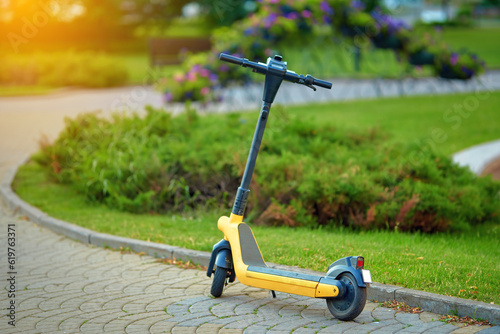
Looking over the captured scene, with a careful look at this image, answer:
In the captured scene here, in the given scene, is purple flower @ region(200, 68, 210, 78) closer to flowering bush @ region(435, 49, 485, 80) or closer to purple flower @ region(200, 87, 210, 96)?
purple flower @ region(200, 87, 210, 96)

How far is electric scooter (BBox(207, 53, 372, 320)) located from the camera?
387cm

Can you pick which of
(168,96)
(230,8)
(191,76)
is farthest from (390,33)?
(230,8)

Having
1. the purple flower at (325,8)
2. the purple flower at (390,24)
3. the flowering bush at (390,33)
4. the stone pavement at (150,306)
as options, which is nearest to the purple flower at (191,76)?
the purple flower at (325,8)

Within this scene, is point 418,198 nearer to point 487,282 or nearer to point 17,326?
point 487,282

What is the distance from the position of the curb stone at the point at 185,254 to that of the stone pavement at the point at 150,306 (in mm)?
89

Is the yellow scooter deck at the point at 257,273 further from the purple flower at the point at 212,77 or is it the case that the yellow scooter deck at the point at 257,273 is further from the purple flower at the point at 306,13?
the purple flower at the point at 306,13

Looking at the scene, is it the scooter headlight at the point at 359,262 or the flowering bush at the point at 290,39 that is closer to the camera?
the scooter headlight at the point at 359,262

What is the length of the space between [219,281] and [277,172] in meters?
2.33

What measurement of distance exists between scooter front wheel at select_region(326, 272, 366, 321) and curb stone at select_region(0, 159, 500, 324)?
465 mm

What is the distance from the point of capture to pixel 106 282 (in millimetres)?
4895

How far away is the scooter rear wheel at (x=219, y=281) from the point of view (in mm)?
4375

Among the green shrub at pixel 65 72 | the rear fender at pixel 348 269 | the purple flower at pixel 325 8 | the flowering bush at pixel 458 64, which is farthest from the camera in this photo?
the green shrub at pixel 65 72

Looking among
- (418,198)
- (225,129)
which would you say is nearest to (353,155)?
(418,198)

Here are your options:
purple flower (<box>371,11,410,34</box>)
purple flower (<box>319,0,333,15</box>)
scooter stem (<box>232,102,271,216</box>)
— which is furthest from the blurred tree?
scooter stem (<box>232,102,271,216</box>)
